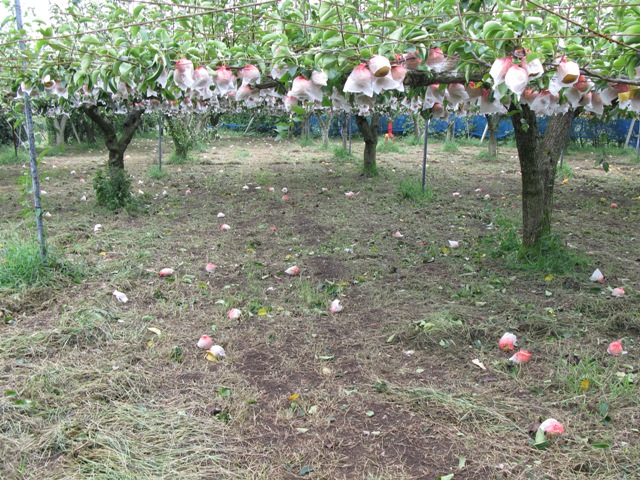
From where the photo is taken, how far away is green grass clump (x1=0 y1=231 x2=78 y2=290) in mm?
3400

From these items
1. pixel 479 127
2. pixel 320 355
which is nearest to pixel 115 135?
pixel 320 355

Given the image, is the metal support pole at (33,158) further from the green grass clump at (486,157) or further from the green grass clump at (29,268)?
the green grass clump at (486,157)

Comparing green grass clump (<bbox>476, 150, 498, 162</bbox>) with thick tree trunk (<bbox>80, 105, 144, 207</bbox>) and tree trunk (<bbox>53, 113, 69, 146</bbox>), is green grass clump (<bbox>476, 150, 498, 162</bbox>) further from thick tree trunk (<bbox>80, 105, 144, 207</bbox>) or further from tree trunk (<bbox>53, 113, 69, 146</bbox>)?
tree trunk (<bbox>53, 113, 69, 146</bbox>)

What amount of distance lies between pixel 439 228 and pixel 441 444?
11.7 ft

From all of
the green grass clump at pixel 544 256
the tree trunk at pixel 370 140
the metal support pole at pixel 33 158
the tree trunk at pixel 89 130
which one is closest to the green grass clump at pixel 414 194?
the tree trunk at pixel 370 140

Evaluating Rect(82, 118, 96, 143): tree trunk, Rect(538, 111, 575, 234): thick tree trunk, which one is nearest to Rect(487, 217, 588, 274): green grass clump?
Rect(538, 111, 575, 234): thick tree trunk

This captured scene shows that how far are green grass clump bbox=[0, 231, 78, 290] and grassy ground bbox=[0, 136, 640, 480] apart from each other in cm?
9

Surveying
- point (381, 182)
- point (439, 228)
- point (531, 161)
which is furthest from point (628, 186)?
point (531, 161)

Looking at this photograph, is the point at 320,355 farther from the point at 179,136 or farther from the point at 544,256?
the point at 179,136

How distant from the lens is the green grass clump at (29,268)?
340 centimetres

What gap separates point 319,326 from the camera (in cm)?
305

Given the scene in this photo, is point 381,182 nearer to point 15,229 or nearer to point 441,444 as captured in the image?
point 15,229

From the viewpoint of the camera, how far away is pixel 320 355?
2695mm

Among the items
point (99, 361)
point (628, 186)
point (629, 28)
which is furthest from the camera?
point (628, 186)
